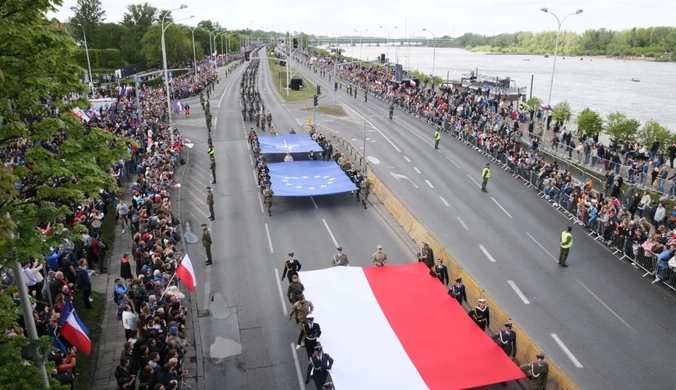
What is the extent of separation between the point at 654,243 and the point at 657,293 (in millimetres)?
2224

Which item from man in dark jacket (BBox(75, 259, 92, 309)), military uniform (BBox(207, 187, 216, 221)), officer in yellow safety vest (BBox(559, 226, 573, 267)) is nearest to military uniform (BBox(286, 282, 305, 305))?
man in dark jacket (BBox(75, 259, 92, 309))

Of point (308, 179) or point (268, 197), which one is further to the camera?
point (308, 179)

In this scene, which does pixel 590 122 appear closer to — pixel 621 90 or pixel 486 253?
pixel 486 253

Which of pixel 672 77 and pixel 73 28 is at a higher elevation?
pixel 73 28

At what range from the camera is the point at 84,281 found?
640 inches

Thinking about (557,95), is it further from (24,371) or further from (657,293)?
(24,371)

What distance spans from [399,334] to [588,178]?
886 inches

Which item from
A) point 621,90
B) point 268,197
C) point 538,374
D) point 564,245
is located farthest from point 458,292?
point 621,90

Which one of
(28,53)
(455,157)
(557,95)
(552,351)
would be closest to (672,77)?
(557,95)

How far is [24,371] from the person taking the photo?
843cm

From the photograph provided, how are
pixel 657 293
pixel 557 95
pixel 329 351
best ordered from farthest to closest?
pixel 557 95 → pixel 657 293 → pixel 329 351

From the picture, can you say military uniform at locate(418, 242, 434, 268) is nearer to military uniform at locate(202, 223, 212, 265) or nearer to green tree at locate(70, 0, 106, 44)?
military uniform at locate(202, 223, 212, 265)

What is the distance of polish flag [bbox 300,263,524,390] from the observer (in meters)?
12.5

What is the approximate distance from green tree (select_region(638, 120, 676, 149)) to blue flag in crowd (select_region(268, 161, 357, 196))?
71.3 feet
